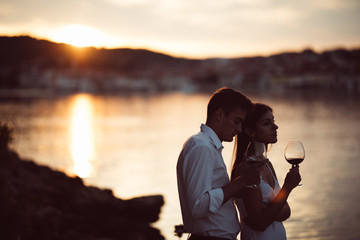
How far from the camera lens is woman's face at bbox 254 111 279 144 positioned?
241 cm

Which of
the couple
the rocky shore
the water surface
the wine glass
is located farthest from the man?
the water surface

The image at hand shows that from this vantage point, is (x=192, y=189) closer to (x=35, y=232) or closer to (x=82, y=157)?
(x=35, y=232)

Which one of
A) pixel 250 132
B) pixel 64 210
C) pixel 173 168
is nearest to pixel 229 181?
pixel 250 132

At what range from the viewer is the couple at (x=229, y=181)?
2061 mm

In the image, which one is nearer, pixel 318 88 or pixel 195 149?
pixel 195 149

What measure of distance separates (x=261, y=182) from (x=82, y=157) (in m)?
19.5

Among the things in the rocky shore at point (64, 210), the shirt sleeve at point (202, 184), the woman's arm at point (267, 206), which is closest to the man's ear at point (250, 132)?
the woman's arm at point (267, 206)

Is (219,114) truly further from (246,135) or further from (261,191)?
(261,191)

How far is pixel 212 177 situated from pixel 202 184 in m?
0.11

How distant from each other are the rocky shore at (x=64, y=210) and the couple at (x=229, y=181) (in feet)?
10.3

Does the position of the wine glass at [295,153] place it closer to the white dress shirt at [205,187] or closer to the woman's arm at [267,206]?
the woman's arm at [267,206]

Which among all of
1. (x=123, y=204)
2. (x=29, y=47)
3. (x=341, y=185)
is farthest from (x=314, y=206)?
(x=29, y=47)

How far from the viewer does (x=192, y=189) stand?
6.81 feet

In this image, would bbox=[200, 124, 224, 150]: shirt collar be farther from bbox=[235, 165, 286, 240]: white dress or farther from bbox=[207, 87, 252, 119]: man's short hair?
bbox=[235, 165, 286, 240]: white dress
